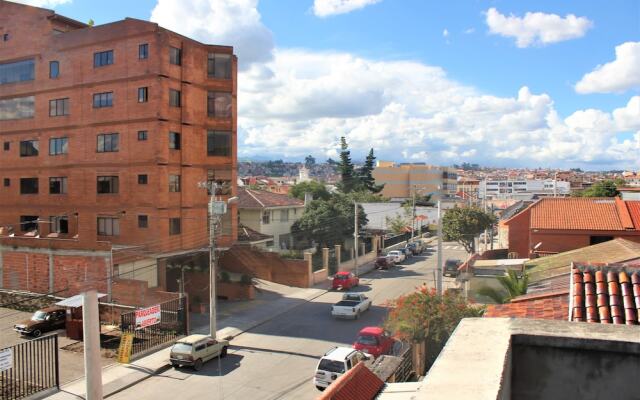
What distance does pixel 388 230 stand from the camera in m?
73.8

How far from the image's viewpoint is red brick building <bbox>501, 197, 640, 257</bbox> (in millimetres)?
33844

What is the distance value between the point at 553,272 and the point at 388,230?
167ft

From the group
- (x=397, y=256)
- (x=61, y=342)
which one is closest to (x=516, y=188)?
(x=397, y=256)

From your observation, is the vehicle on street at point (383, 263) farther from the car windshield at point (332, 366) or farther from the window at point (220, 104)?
the car windshield at point (332, 366)

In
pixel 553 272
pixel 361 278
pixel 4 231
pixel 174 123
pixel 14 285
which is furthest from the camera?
pixel 361 278

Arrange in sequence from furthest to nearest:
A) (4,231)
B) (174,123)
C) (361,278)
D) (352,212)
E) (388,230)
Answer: (388,230), (352,212), (361,278), (4,231), (174,123)

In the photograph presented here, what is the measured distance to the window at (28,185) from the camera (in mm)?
38750

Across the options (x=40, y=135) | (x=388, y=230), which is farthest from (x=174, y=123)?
(x=388, y=230)

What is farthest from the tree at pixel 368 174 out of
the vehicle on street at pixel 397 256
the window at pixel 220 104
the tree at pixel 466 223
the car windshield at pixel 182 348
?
the car windshield at pixel 182 348

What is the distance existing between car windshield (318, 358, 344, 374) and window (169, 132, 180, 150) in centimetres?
1962

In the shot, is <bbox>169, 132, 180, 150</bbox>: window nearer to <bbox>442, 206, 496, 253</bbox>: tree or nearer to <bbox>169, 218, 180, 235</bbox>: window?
<bbox>169, 218, 180, 235</bbox>: window

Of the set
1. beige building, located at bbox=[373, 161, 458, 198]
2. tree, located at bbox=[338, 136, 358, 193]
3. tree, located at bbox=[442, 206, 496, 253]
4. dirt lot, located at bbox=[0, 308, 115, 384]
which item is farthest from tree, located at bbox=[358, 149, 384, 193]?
dirt lot, located at bbox=[0, 308, 115, 384]

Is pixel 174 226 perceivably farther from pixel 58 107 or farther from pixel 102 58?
pixel 58 107

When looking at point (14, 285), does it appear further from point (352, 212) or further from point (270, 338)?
point (352, 212)
